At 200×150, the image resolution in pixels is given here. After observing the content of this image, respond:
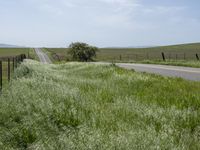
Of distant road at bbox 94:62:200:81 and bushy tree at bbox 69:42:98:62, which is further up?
bushy tree at bbox 69:42:98:62

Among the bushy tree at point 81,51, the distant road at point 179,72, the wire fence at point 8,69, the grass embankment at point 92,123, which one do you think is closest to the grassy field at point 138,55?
the bushy tree at point 81,51

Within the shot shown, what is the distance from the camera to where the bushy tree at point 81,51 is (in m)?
67.5

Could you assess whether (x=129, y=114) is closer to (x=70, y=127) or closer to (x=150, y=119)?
(x=150, y=119)

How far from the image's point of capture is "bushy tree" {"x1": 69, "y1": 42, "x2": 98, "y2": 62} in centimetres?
6750

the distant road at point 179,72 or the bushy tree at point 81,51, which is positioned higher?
the bushy tree at point 81,51

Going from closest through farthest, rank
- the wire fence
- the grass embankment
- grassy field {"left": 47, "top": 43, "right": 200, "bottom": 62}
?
the grass embankment, the wire fence, grassy field {"left": 47, "top": 43, "right": 200, "bottom": 62}

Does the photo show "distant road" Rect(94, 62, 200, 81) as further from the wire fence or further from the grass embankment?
the grass embankment

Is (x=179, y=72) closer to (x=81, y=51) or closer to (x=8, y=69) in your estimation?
(x=8, y=69)

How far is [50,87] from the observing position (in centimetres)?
1134

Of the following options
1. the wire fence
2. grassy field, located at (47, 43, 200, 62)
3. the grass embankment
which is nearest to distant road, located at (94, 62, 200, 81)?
the wire fence

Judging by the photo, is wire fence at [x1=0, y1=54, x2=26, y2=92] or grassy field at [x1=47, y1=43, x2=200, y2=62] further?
grassy field at [x1=47, y1=43, x2=200, y2=62]

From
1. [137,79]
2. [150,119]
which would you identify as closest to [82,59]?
[137,79]

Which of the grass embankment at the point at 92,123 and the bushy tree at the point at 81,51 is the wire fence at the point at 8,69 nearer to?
the grass embankment at the point at 92,123

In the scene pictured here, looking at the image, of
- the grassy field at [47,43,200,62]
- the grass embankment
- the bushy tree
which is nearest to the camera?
the grass embankment
